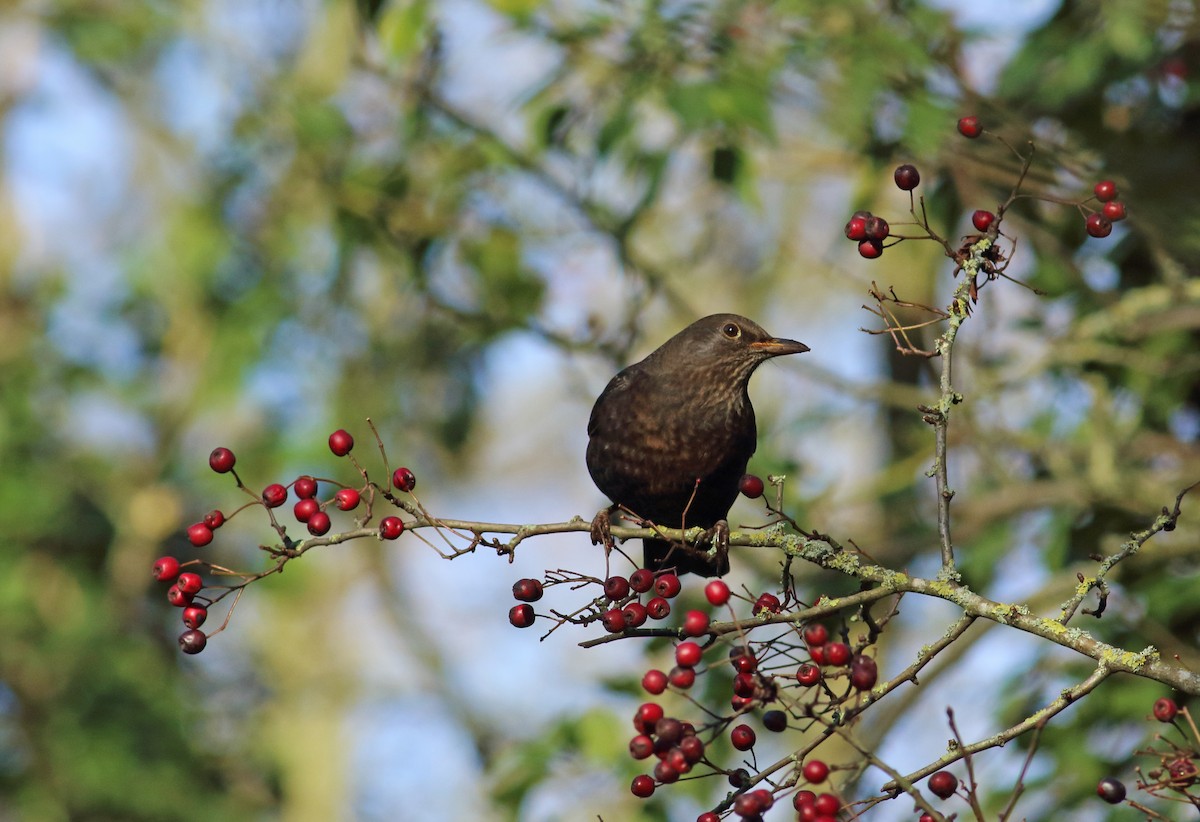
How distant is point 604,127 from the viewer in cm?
474

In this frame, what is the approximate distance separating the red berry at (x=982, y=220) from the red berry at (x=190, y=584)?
1.78 meters

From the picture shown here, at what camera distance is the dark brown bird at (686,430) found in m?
4.70

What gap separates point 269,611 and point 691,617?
10.6 m

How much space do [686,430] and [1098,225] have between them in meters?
2.06

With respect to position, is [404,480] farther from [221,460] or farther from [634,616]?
[634,616]

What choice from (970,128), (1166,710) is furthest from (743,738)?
(970,128)

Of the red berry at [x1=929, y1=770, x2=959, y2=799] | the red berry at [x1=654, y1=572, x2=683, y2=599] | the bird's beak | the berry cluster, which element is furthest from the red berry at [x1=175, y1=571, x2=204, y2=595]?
the bird's beak

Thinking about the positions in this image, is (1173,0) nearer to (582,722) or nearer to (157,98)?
(582,722)

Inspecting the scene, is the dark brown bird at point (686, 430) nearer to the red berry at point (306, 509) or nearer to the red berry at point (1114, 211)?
the red berry at point (1114, 211)

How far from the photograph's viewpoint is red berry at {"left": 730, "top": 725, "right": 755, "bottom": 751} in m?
2.73

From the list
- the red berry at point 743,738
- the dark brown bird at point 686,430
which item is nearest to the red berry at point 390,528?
the red berry at point 743,738

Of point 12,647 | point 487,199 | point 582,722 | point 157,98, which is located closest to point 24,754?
point 12,647

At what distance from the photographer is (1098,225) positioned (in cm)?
287

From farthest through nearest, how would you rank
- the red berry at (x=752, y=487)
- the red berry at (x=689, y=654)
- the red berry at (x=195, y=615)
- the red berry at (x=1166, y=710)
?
the red berry at (x=752, y=487)
the red berry at (x=195, y=615)
the red berry at (x=1166, y=710)
the red berry at (x=689, y=654)
